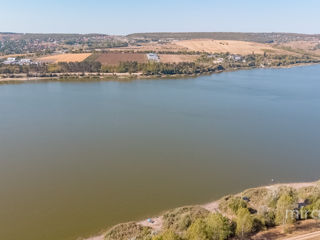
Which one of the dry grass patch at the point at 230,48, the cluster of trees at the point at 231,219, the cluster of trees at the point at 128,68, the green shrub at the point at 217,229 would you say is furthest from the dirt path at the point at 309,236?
the dry grass patch at the point at 230,48

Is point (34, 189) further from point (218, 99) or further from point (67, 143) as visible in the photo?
point (218, 99)

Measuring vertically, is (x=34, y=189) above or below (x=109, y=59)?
below

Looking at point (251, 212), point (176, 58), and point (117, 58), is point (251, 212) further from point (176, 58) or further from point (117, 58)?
point (176, 58)

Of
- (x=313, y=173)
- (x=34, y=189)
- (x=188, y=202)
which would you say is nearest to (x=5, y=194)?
(x=34, y=189)

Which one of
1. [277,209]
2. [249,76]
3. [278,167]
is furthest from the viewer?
[249,76]

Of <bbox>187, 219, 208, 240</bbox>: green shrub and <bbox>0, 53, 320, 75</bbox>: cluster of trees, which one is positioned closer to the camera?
<bbox>187, 219, 208, 240</bbox>: green shrub

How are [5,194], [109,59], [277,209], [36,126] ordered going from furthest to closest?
1. [109,59]
2. [36,126]
3. [5,194]
4. [277,209]

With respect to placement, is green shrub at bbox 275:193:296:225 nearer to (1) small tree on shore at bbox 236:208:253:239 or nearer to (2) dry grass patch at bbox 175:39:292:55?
(1) small tree on shore at bbox 236:208:253:239

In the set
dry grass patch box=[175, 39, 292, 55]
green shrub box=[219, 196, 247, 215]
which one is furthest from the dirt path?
dry grass patch box=[175, 39, 292, 55]
